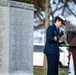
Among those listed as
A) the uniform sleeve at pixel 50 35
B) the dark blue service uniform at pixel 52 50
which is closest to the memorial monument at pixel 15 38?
the dark blue service uniform at pixel 52 50

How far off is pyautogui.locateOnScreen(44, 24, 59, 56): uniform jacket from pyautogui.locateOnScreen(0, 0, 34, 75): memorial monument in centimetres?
93

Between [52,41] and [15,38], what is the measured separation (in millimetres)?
1103

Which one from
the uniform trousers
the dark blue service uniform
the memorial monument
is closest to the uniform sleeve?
the dark blue service uniform

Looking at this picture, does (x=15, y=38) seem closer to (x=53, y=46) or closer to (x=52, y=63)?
(x=53, y=46)

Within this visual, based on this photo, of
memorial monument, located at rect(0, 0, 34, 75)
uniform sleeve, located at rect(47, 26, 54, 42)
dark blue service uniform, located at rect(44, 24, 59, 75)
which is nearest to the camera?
uniform sleeve, located at rect(47, 26, 54, 42)

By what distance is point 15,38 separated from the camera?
10000mm

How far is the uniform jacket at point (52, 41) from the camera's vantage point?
30.6 ft

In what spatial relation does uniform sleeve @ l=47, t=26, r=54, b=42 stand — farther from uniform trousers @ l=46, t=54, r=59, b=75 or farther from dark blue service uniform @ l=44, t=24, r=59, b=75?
uniform trousers @ l=46, t=54, r=59, b=75

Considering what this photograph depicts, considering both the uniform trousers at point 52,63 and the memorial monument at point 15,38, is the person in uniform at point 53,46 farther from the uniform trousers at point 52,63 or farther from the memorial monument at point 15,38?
the memorial monument at point 15,38

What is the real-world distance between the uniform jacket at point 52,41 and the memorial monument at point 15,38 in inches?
36.5

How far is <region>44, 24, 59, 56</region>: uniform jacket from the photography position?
9.32 metres

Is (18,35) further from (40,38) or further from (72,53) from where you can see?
(40,38)

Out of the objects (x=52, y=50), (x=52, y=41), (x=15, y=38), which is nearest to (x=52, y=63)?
(x=52, y=50)

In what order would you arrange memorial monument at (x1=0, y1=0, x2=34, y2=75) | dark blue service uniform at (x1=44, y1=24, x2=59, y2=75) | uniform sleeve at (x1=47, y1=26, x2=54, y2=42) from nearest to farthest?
uniform sleeve at (x1=47, y1=26, x2=54, y2=42) < dark blue service uniform at (x1=44, y1=24, x2=59, y2=75) < memorial monument at (x1=0, y1=0, x2=34, y2=75)
